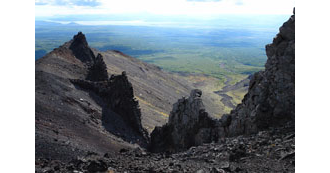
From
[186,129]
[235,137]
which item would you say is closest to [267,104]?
[235,137]

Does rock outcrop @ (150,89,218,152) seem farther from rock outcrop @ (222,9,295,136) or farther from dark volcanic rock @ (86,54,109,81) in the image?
dark volcanic rock @ (86,54,109,81)

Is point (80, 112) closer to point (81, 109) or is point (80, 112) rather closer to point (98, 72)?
point (81, 109)

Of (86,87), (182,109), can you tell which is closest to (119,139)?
(182,109)

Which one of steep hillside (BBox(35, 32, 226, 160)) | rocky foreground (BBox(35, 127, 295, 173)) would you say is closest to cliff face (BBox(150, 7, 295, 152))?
rocky foreground (BBox(35, 127, 295, 173))
